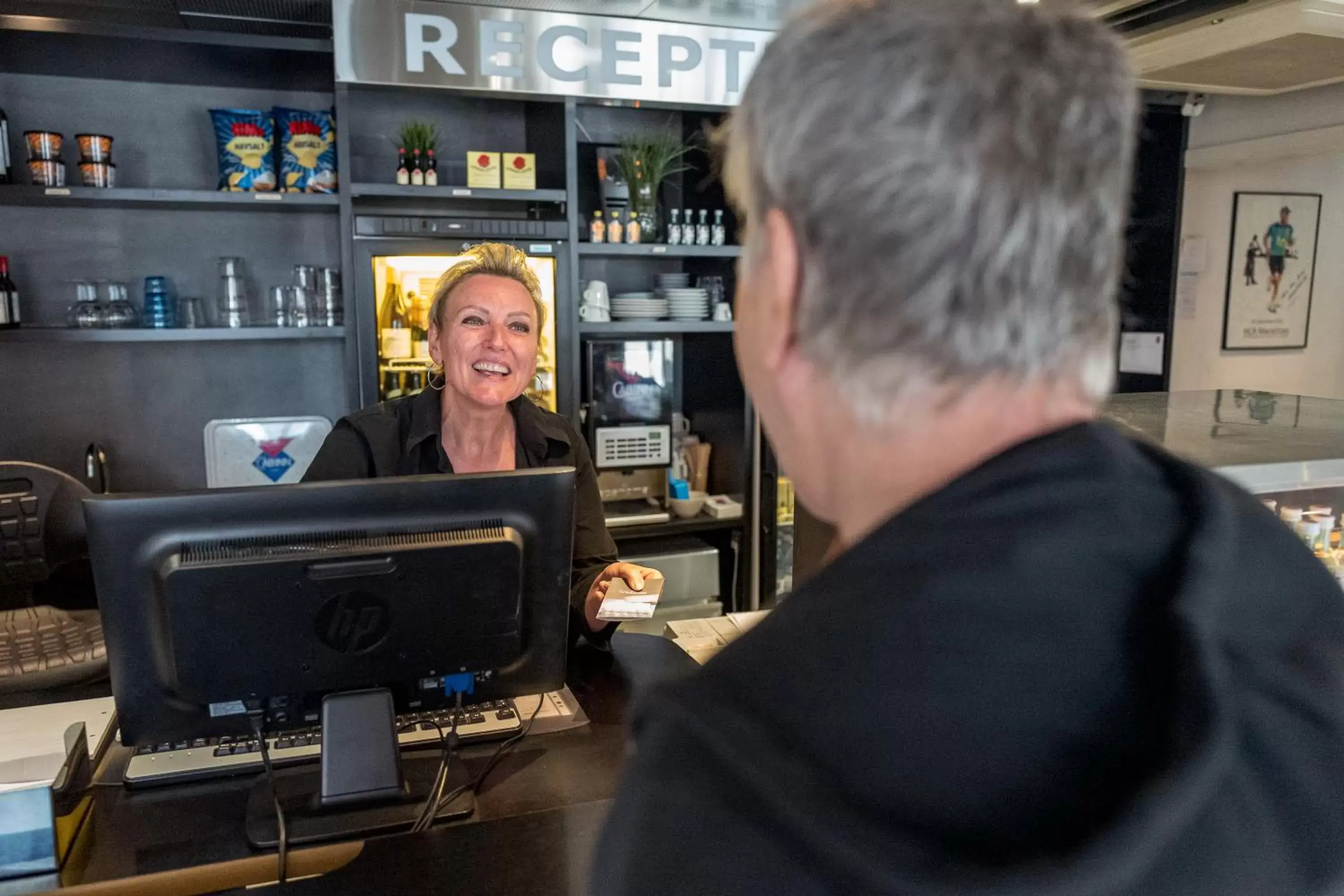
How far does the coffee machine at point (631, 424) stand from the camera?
11.0 feet

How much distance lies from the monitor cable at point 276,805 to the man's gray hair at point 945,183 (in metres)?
0.92

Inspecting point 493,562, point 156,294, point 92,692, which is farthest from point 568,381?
point 493,562

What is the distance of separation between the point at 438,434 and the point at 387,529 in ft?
3.38

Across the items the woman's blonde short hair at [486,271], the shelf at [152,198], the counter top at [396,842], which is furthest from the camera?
the shelf at [152,198]

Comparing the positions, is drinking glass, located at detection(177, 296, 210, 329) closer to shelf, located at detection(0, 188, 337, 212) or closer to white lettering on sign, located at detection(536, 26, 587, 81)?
shelf, located at detection(0, 188, 337, 212)

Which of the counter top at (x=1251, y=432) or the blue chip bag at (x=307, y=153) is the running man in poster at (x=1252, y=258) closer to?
the counter top at (x=1251, y=432)

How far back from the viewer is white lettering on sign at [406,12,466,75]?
2.81 m

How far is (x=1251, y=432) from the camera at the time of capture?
5.65 ft

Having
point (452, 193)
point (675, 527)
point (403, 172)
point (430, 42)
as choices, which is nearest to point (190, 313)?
point (403, 172)

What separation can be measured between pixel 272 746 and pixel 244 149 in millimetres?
2140

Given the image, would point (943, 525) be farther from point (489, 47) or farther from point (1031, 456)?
point (489, 47)

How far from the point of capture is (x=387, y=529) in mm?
1166

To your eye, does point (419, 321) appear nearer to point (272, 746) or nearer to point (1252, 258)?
point (272, 746)

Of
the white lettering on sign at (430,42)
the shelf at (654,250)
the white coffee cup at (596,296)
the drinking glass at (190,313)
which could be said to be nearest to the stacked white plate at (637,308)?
the white coffee cup at (596,296)
